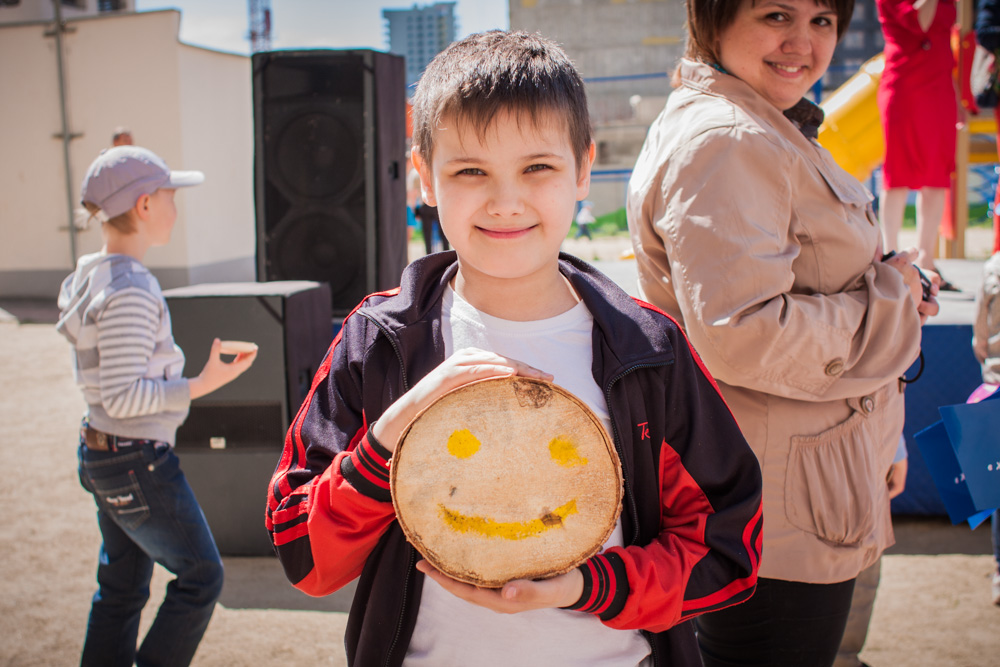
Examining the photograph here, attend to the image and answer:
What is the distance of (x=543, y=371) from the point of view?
98 centimetres

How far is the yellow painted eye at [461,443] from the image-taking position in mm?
866

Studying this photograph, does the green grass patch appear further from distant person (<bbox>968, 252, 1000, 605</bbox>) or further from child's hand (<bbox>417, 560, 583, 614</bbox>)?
child's hand (<bbox>417, 560, 583, 614</bbox>)

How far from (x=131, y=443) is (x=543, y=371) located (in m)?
1.51

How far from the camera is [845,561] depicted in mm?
1338

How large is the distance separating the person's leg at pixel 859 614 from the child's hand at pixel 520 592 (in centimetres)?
99

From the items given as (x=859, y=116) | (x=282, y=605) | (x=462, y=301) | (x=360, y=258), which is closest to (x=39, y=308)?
(x=360, y=258)

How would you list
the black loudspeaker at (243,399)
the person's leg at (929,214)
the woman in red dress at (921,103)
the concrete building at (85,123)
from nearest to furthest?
the black loudspeaker at (243,399) < the woman in red dress at (921,103) < the person's leg at (929,214) < the concrete building at (85,123)

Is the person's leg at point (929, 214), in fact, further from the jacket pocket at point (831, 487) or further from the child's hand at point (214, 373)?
the child's hand at point (214, 373)

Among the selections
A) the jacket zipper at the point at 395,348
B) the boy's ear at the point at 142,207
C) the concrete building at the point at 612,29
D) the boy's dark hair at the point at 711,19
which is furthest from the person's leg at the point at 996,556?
the concrete building at the point at 612,29

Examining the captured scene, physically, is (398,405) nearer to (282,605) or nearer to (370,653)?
(370,653)

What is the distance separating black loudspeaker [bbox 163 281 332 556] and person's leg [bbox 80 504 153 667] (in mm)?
938

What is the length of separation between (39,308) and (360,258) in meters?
8.44

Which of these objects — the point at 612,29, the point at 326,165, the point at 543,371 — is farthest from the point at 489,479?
the point at 612,29

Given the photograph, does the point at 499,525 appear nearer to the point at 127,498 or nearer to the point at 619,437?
the point at 619,437
